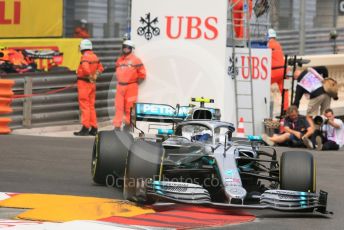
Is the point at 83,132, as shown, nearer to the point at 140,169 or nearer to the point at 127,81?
the point at 127,81

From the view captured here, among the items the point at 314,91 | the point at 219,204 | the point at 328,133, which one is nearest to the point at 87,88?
the point at 328,133

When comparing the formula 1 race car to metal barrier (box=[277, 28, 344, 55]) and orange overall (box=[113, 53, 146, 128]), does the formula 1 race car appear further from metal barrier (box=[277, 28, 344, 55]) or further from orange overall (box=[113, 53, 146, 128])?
metal barrier (box=[277, 28, 344, 55])

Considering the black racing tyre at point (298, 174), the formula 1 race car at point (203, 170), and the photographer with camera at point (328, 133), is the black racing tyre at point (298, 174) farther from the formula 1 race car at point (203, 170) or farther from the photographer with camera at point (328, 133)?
the photographer with camera at point (328, 133)

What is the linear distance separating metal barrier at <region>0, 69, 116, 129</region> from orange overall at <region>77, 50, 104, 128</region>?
605 millimetres

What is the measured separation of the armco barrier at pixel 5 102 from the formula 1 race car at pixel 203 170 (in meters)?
6.68

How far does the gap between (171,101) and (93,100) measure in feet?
5.44

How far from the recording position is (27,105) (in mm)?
18859

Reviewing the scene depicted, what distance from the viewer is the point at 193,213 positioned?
33.0ft

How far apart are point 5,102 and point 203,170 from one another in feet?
27.9

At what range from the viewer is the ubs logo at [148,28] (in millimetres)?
18938

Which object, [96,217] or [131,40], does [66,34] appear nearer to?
[131,40]

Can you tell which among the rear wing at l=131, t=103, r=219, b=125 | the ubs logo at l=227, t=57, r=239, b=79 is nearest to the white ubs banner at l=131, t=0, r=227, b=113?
the ubs logo at l=227, t=57, r=239, b=79

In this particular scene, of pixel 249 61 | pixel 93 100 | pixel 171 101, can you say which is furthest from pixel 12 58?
pixel 249 61

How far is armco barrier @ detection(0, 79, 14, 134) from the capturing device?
1823 cm
